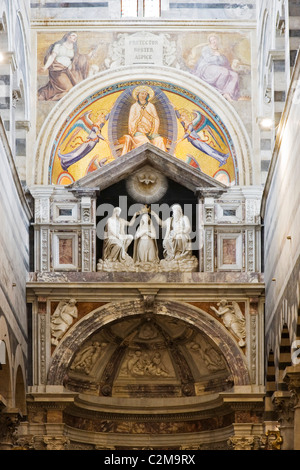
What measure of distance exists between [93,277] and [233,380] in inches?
161

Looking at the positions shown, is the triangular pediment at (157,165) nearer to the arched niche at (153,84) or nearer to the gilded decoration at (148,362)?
the arched niche at (153,84)

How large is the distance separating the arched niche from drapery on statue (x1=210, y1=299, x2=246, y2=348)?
3224 millimetres

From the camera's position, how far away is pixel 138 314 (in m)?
32.5

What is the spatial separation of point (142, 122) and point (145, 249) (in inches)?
139

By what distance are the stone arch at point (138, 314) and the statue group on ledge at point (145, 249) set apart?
0.95m

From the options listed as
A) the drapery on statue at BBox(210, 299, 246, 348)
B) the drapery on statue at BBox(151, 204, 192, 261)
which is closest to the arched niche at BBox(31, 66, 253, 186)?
the drapery on statue at BBox(151, 204, 192, 261)

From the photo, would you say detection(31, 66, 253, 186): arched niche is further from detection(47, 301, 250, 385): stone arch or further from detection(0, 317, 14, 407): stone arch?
detection(0, 317, 14, 407): stone arch

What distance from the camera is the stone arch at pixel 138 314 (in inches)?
1264

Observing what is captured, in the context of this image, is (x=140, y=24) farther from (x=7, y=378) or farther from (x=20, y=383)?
(x=7, y=378)

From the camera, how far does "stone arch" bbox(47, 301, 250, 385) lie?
32.1 m

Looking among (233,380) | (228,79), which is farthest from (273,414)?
(228,79)

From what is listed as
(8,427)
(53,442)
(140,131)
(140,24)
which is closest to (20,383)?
(53,442)

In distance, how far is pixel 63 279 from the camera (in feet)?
107
